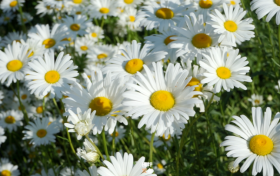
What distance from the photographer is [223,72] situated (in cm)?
234

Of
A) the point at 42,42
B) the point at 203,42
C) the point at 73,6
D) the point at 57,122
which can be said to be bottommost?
the point at 57,122

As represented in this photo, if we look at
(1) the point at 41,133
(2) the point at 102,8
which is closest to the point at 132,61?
(1) the point at 41,133

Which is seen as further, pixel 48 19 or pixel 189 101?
pixel 48 19

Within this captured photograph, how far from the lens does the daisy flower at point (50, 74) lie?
9.27 ft

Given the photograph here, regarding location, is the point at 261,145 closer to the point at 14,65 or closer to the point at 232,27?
the point at 232,27

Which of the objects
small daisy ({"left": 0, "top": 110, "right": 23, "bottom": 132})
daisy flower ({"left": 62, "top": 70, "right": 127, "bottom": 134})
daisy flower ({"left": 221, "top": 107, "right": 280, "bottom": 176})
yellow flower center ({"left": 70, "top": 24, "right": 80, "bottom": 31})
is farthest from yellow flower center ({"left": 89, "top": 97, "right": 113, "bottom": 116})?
yellow flower center ({"left": 70, "top": 24, "right": 80, "bottom": 31})

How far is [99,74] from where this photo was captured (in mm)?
2297

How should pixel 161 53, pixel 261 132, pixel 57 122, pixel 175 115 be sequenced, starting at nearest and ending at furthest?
pixel 175 115 < pixel 261 132 < pixel 161 53 < pixel 57 122

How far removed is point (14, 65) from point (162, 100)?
217 centimetres

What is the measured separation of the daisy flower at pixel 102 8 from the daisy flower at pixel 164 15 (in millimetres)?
1342

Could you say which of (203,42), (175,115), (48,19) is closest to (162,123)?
(175,115)

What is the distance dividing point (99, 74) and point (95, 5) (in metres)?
2.93

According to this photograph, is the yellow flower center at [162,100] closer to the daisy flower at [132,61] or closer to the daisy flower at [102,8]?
the daisy flower at [132,61]

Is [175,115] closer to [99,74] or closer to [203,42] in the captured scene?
[99,74]
